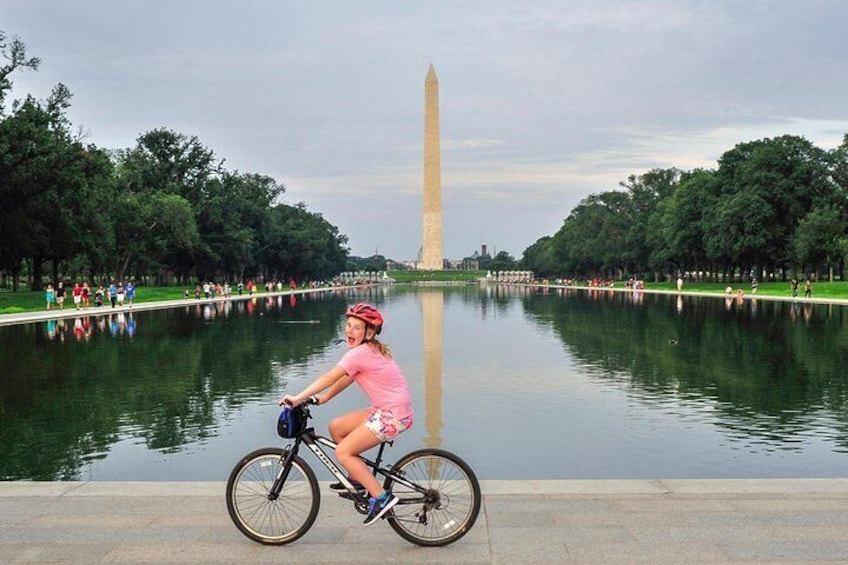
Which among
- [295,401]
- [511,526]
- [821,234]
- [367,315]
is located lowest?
[511,526]

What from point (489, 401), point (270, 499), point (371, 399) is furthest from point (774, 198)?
point (270, 499)

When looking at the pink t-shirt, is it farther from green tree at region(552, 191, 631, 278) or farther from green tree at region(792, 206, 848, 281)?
green tree at region(552, 191, 631, 278)

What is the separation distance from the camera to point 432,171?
416 feet

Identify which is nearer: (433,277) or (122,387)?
(122,387)

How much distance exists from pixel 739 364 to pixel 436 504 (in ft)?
51.9

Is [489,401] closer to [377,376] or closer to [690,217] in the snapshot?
[377,376]

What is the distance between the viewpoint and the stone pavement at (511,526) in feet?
20.0

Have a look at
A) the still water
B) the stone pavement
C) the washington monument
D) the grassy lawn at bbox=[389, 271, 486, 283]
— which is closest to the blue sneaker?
the stone pavement

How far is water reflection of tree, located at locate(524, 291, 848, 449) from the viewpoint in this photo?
13.5 meters

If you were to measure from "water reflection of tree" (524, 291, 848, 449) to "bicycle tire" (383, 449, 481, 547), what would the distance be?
22.3ft

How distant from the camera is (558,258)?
169625 mm

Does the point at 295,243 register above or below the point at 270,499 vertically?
above

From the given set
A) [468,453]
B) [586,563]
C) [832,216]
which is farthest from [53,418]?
[832,216]

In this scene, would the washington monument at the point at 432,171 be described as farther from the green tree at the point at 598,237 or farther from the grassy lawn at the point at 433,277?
the green tree at the point at 598,237
